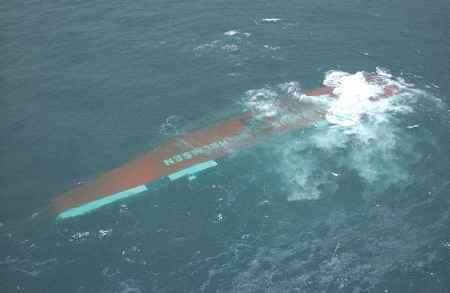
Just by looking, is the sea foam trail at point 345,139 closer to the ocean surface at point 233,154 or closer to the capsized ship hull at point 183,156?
the ocean surface at point 233,154

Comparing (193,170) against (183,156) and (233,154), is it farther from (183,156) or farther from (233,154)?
(233,154)

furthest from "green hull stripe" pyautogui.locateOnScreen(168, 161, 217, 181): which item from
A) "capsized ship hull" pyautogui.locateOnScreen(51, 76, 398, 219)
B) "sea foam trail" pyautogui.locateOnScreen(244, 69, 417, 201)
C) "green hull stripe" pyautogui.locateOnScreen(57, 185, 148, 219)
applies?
"sea foam trail" pyautogui.locateOnScreen(244, 69, 417, 201)

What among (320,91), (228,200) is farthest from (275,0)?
(228,200)

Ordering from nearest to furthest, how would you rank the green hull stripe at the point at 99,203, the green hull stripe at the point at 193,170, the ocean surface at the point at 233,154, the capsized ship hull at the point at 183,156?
1. the ocean surface at the point at 233,154
2. the green hull stripe at the point at 99,203
3. the capsized ship hull at the point at 183,156
4. the green hull stripe at the point at 193,170

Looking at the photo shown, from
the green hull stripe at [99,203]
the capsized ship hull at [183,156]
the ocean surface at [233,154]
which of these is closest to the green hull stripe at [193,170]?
the capsized ship hull at [183,156]

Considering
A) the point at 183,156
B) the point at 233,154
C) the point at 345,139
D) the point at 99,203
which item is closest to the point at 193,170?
the point at 183,156

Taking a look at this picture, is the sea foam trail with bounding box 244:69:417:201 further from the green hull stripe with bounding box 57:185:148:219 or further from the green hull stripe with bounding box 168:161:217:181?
the green hull stripe with bounding box 57:185:148:219

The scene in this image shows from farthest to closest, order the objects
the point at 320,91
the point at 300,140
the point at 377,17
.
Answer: the point at 377,17
the point at 320,91
the point at 300,140

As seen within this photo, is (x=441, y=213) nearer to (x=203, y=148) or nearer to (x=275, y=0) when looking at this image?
(x=203, y=148)
